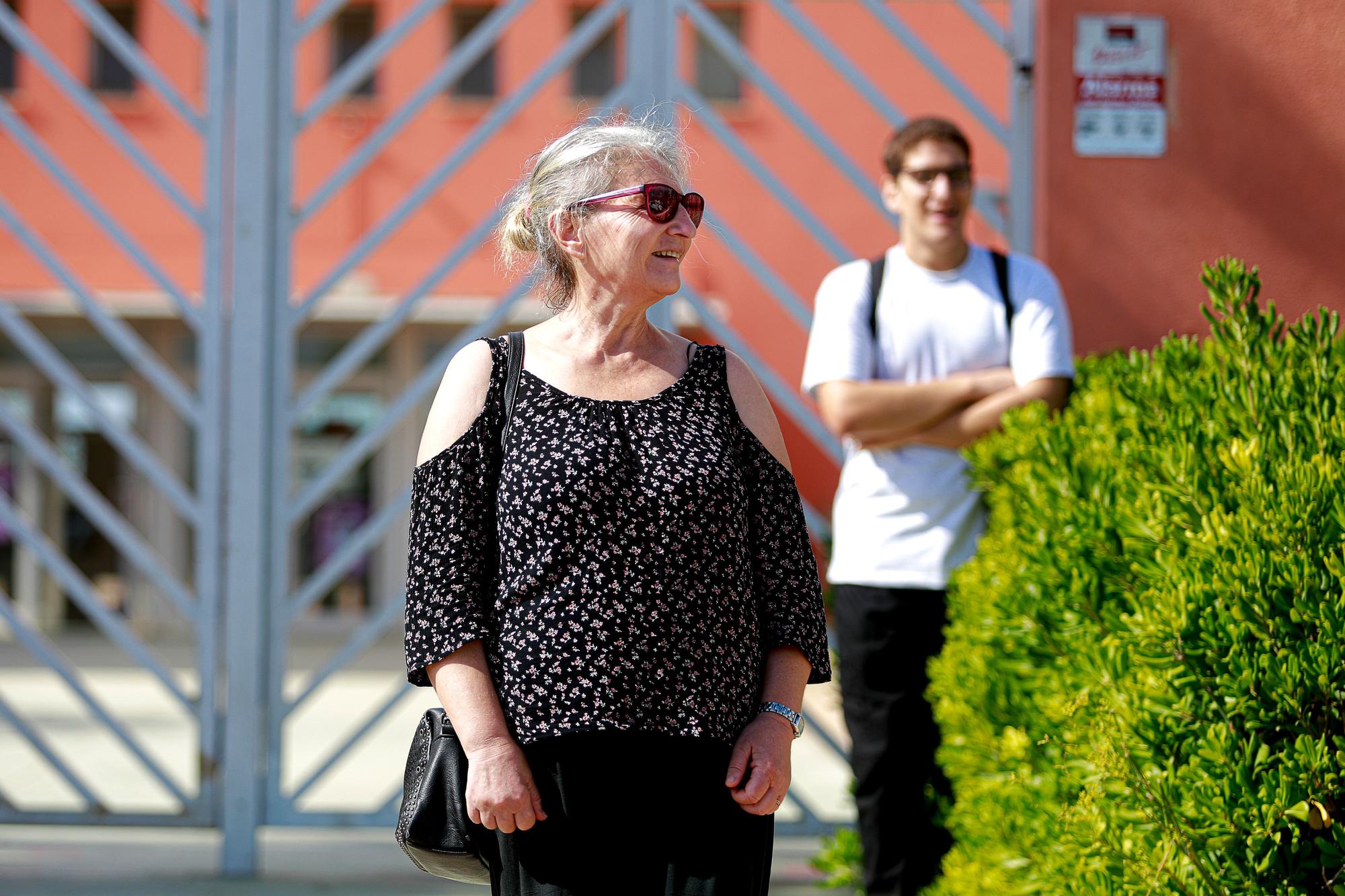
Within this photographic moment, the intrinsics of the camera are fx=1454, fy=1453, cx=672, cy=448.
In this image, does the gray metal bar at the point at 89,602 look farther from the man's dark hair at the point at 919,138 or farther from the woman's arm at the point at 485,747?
the woman's arm at the point at 485,747

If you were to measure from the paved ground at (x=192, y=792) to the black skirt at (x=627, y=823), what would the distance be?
264 cm

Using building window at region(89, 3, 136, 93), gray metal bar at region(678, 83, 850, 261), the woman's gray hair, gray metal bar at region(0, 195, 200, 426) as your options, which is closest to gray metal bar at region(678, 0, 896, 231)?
gray metal bar at region(678, 83, 850, 261)

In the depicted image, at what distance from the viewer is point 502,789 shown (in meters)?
2.06

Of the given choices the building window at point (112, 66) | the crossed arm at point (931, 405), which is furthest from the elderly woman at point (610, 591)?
the building window at point (112, 66)

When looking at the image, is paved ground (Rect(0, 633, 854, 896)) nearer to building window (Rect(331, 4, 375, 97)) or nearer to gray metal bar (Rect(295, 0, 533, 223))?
gray metal bar (Rect(295, 0, 533, 223))

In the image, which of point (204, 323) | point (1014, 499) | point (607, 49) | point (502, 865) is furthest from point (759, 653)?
point (607, 49)

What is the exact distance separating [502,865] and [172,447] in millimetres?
14804

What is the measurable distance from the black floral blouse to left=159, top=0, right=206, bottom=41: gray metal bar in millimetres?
3175

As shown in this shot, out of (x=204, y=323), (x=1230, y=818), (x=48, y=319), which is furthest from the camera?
(x=48, y=319)

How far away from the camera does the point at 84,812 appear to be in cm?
488

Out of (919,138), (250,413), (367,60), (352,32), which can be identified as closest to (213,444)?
(250,413)

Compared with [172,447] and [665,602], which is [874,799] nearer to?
[665,602]

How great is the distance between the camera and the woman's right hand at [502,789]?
6.78 feet

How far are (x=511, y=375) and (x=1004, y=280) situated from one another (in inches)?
79.8
